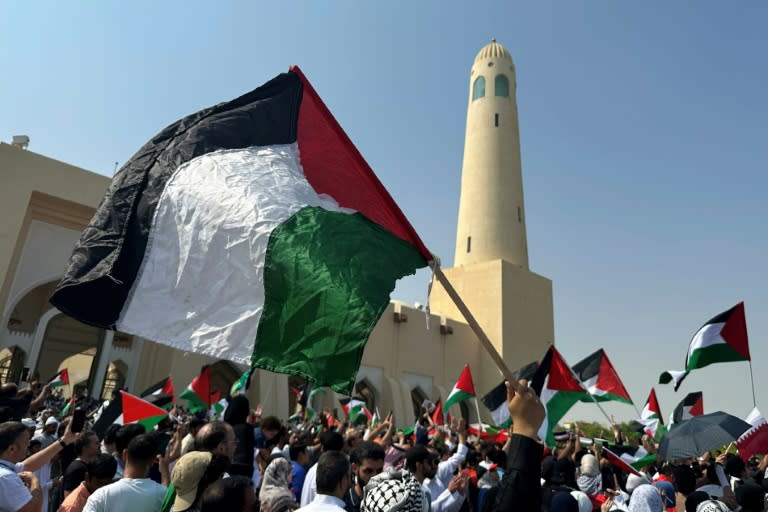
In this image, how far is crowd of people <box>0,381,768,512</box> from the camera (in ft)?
6.32

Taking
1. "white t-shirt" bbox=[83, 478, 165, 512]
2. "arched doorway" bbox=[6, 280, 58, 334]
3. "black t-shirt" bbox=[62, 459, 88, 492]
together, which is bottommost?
"black t-shirt" bbox=[62, 459, 88, 492]

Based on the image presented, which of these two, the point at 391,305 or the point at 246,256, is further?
the point at 391,305

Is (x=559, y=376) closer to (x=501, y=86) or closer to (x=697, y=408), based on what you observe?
(x=697, y=408)

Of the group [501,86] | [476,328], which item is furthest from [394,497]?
[501,86]

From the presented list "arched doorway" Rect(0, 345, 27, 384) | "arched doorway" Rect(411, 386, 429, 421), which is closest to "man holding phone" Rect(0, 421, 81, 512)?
"arched doorway" Rect(0, 345, 27, 384)

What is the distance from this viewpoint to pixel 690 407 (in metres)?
9.23

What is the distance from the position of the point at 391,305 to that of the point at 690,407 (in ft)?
52.9

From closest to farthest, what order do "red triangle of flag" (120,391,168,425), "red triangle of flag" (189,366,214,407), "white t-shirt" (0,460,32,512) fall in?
"white t-shirt" (0,460,32,512)
"red triangle of flag" (120,391,168,425)
"red triangle of flag" (189,366,214,407)

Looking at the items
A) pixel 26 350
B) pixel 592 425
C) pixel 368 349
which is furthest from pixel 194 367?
pixel 592 425

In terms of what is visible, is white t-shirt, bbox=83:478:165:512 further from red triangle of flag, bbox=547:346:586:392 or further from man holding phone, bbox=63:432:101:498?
red triangle of flag, bbox=547:346:586:392

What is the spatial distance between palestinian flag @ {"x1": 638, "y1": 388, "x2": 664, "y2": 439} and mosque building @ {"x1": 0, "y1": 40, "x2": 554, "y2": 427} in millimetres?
11304

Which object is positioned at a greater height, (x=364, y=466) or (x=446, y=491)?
(x=364, y=466)

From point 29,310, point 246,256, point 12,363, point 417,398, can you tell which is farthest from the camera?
point 417,398

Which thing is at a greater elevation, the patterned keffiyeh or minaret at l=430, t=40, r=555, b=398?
minaret at l=430, t=40, r=555, b=398
